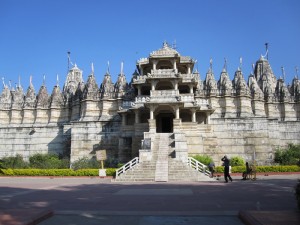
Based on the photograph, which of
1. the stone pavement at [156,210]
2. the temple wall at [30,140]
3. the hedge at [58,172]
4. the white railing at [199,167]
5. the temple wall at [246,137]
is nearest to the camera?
the stone pavement at [156,210]

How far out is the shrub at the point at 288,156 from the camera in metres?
38.6

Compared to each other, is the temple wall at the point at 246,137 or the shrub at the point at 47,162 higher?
the temple wall at the point at 246,137

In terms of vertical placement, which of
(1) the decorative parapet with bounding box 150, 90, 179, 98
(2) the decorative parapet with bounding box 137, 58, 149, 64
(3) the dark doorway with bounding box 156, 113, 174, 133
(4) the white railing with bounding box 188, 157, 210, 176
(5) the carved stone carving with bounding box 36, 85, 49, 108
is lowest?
(4) the white railing with bounding box 188, 157, 210, 176

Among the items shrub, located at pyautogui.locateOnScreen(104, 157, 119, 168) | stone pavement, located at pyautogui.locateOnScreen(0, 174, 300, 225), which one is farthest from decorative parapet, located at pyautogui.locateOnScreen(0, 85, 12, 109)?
stone pavement, located at pyautogui.locateOnScreen(0, 174, 300, 225)

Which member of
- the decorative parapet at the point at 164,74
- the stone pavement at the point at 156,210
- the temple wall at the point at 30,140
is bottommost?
the stone pavement at the point at 156,210

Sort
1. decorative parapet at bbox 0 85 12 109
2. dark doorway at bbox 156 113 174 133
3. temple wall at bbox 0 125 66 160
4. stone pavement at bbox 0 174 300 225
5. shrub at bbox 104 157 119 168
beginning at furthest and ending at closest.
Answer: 1. decorative parapet at bbox 0 85 12 109
2. temple wall at bbox 0 125 66 160
3. dark doorway at bbox 156 113 174 133
4. shrub at bbox 104 157 119 168
5. stone pavement at bbox 0 174 300 225

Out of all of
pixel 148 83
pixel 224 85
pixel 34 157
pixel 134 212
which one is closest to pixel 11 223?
pixel 134 212

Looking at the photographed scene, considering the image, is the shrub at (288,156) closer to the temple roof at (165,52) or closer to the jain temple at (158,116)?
the jain temple at (158,116)

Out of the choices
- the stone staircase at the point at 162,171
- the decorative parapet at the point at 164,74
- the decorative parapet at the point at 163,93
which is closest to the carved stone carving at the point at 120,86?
the decorative parapet at the point at 164,74

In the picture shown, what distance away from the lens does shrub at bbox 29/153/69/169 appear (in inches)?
1538

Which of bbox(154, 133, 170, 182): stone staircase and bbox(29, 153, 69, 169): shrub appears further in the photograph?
bbox(29, 153, 69, 169): shrub

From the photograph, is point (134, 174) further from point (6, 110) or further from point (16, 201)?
point (6, 110)

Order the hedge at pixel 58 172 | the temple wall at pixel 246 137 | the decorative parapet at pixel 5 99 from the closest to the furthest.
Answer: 1. the hedge at pixel 58 172
2. the temple wall at pixel 246 137
3. the decorative parapet at pixel 5 99

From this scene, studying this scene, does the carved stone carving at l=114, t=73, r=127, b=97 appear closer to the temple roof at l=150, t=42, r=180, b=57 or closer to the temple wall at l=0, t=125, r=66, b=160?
the temple roof at l=150, t=42, r=180, b=57
